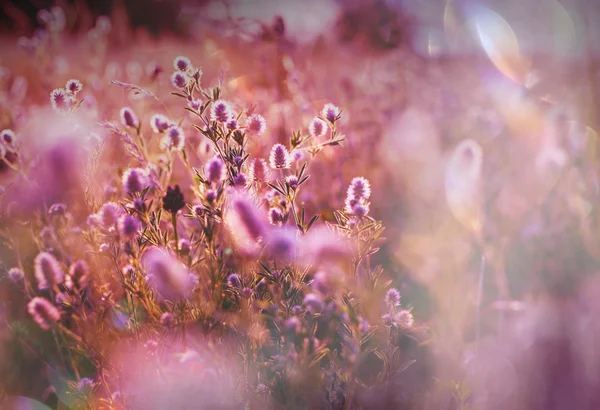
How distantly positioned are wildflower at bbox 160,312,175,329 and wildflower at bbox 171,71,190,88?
30 cm

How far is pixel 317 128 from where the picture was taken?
0.61 m

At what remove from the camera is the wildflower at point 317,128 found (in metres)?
0.60

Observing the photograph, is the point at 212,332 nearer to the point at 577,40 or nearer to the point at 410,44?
the point at 577,40

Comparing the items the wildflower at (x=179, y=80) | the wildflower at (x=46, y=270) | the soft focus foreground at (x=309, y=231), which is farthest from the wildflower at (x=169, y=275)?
the wildflower at (x=179, y=80)

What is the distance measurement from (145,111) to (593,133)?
1.00m

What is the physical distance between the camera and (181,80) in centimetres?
58

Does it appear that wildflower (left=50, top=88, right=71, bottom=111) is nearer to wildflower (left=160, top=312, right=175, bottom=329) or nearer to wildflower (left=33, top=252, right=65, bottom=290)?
wildflower (left=33, top=252, right=65, bottom=290)

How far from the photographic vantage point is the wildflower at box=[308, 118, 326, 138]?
0.60m

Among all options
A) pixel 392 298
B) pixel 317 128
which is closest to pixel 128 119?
pixel 317 128

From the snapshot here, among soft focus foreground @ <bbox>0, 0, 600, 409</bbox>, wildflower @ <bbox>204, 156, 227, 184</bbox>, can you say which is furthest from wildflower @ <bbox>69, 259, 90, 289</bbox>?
wildflower @ <bbox>204, 156, 227, 184</bbox>

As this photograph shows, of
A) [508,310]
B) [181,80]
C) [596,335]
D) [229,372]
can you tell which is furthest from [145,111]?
[596,335]

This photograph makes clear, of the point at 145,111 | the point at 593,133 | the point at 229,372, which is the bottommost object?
the point at 229,372

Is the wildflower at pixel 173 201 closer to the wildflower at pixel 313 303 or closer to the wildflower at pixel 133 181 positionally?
the wildflower at pixel 133 181

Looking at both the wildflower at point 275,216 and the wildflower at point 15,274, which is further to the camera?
the wildflower at point 15,274
